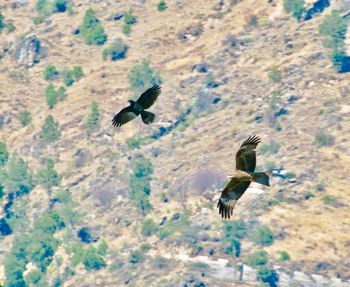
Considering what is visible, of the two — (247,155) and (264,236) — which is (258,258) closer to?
(264,236)

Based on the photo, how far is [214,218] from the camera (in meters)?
198

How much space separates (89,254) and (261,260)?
27.0m

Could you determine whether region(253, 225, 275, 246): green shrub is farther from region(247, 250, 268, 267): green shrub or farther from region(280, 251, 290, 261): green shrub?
region(280, 251, 290, 261): green shrub

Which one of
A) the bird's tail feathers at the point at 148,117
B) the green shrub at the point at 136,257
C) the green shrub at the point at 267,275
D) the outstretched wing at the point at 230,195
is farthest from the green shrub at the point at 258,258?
the outstretched wing at the point at 230,195

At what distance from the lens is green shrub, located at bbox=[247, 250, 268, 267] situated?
186250 millimetres

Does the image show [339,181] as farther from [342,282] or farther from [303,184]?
[342,282]

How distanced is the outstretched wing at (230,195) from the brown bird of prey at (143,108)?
10.4 metres

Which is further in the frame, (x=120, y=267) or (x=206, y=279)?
(x=120, y=267)

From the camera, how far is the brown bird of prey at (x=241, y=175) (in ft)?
173

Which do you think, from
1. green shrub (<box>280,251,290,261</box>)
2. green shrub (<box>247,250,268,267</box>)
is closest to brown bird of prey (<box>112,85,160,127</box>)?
green shrub (<box>280,251,290,261</box>)

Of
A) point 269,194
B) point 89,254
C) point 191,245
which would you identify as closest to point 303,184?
point 269,194

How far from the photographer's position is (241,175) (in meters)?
52.8

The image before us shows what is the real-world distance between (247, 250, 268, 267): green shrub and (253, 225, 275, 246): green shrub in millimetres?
1380

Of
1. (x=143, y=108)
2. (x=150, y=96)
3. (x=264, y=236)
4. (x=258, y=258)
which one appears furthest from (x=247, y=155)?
(x=264, y=236)
